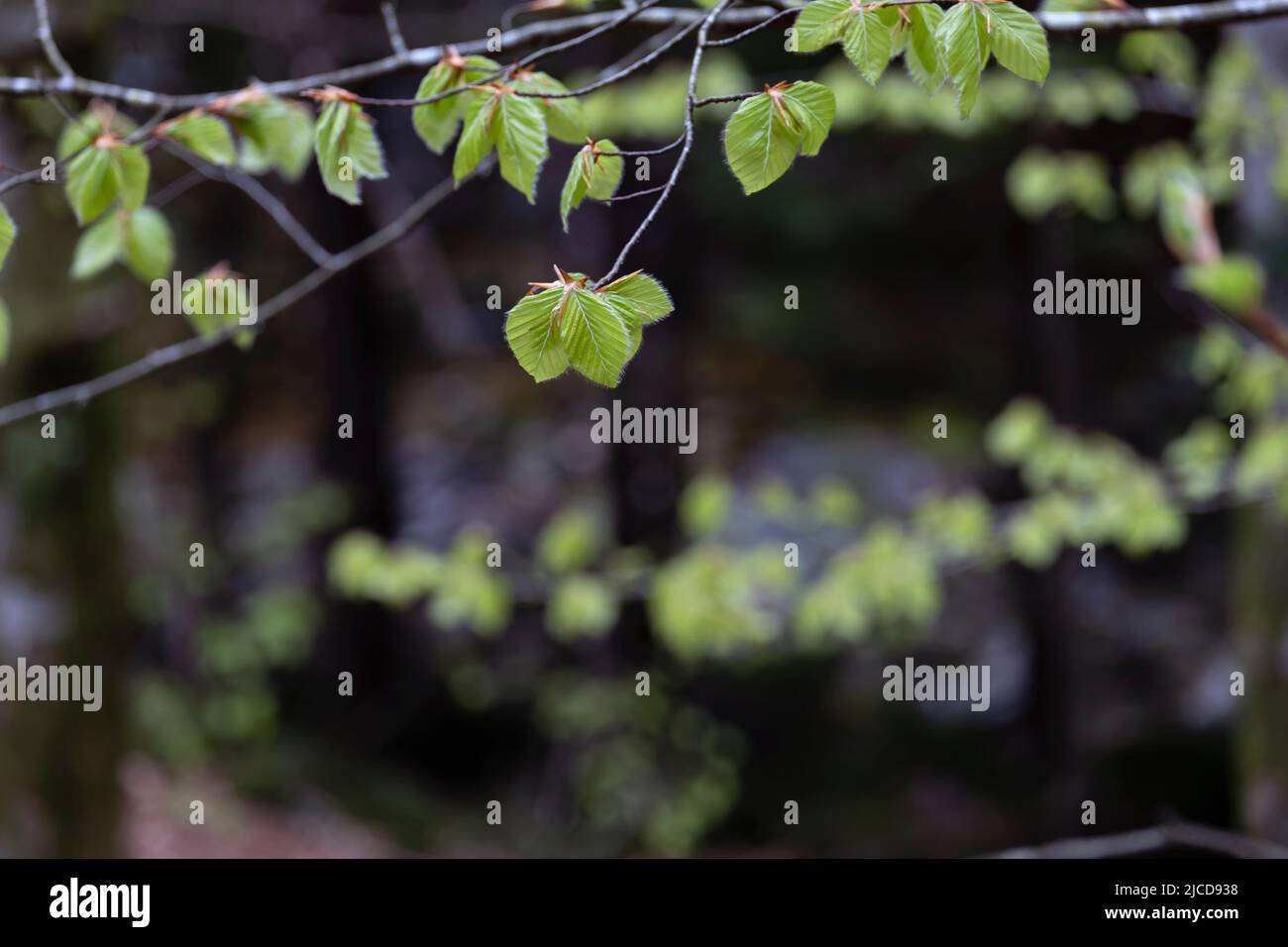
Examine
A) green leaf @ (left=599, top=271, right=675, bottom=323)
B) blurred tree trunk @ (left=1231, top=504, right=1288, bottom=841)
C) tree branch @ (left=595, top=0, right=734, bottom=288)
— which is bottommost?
blurred tree trunk @ (left=1231, top=504, right=1288, bottom=841)

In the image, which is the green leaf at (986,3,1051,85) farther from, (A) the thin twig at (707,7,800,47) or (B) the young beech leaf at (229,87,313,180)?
(B) the young beech leaf at (229,87,313,180)

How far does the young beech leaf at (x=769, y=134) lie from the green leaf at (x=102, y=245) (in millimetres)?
1313

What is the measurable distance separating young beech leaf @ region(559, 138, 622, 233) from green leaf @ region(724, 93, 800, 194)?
0.49 ft

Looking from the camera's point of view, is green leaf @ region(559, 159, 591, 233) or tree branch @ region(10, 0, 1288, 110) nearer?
green leaf @ region(559, 159, 591, 233)

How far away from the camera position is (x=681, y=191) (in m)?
8.41

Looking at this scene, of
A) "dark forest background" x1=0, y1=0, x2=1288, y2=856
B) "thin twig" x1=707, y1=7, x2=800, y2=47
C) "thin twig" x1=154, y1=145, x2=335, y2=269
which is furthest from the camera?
"dark forest background" x1=0, y1=0, x2=1288, y2=856

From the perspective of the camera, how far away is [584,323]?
4.02 ft

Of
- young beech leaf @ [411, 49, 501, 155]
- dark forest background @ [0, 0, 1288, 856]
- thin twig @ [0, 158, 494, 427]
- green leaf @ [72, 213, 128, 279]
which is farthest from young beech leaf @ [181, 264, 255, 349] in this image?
dark forest background @ [0, 0, 1288, 856]

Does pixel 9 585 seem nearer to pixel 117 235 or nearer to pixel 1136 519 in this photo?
pixel 117 235

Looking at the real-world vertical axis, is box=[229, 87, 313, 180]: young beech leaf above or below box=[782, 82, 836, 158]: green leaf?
above

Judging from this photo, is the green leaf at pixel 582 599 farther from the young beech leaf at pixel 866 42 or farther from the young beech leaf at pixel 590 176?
the young beech leaf at pixel 866 42

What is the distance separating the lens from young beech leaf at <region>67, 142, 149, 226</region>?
161 centimetres

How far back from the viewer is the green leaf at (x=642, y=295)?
125cm

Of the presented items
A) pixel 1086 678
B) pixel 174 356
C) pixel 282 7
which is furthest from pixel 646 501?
pixel 174 356
